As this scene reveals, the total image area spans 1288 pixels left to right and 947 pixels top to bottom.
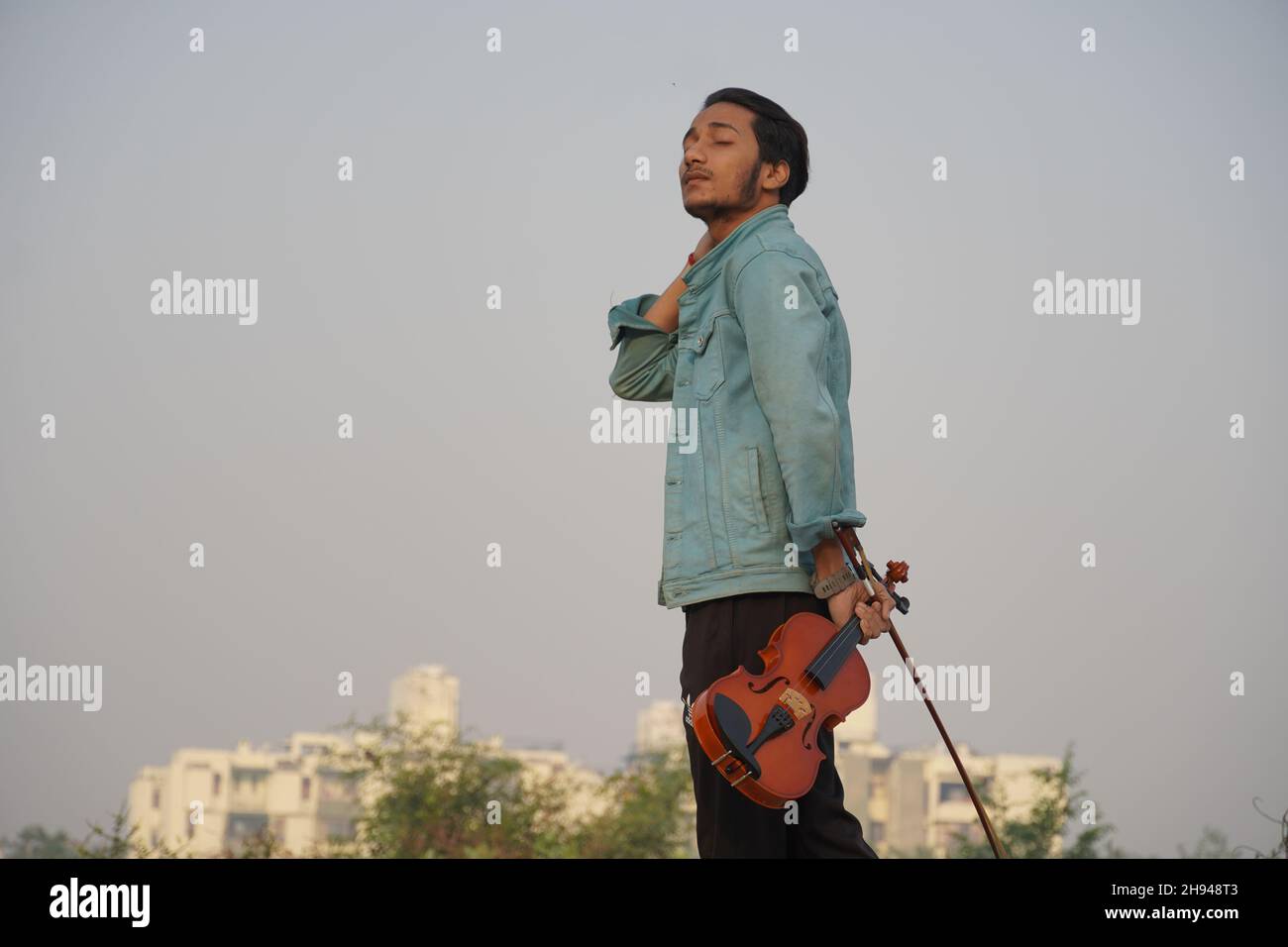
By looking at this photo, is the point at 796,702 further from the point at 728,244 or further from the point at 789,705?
the point at 728,244

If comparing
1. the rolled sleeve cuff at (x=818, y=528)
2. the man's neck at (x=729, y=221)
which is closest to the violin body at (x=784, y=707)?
the rolled sleeve cuff at (x=818, y=528)

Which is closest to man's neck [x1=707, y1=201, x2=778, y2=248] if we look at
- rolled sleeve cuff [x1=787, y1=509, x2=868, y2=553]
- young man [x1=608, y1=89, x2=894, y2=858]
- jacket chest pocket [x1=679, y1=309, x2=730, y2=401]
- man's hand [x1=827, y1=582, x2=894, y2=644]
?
young man [x1=608, y1=89, x2=894, y2=858]

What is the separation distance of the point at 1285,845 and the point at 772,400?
7.25 ft

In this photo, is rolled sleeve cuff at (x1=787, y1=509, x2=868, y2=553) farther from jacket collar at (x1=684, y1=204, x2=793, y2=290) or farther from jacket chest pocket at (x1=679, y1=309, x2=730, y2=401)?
jacket collar at (x1=684, y1=204, x2=793, y2=290)

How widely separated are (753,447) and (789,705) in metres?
0.54

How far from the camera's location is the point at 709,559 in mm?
3199

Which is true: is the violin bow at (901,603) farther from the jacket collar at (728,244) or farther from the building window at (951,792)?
the building window at (951,792)

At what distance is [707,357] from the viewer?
3.33 m

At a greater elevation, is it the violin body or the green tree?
the violin body

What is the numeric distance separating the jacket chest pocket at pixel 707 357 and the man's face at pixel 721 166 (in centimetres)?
25

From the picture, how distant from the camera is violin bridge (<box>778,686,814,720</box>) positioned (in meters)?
2.96

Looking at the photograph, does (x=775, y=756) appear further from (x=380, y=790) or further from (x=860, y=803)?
(x=860, y=803)

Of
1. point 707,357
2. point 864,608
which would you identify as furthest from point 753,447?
point 864,608
